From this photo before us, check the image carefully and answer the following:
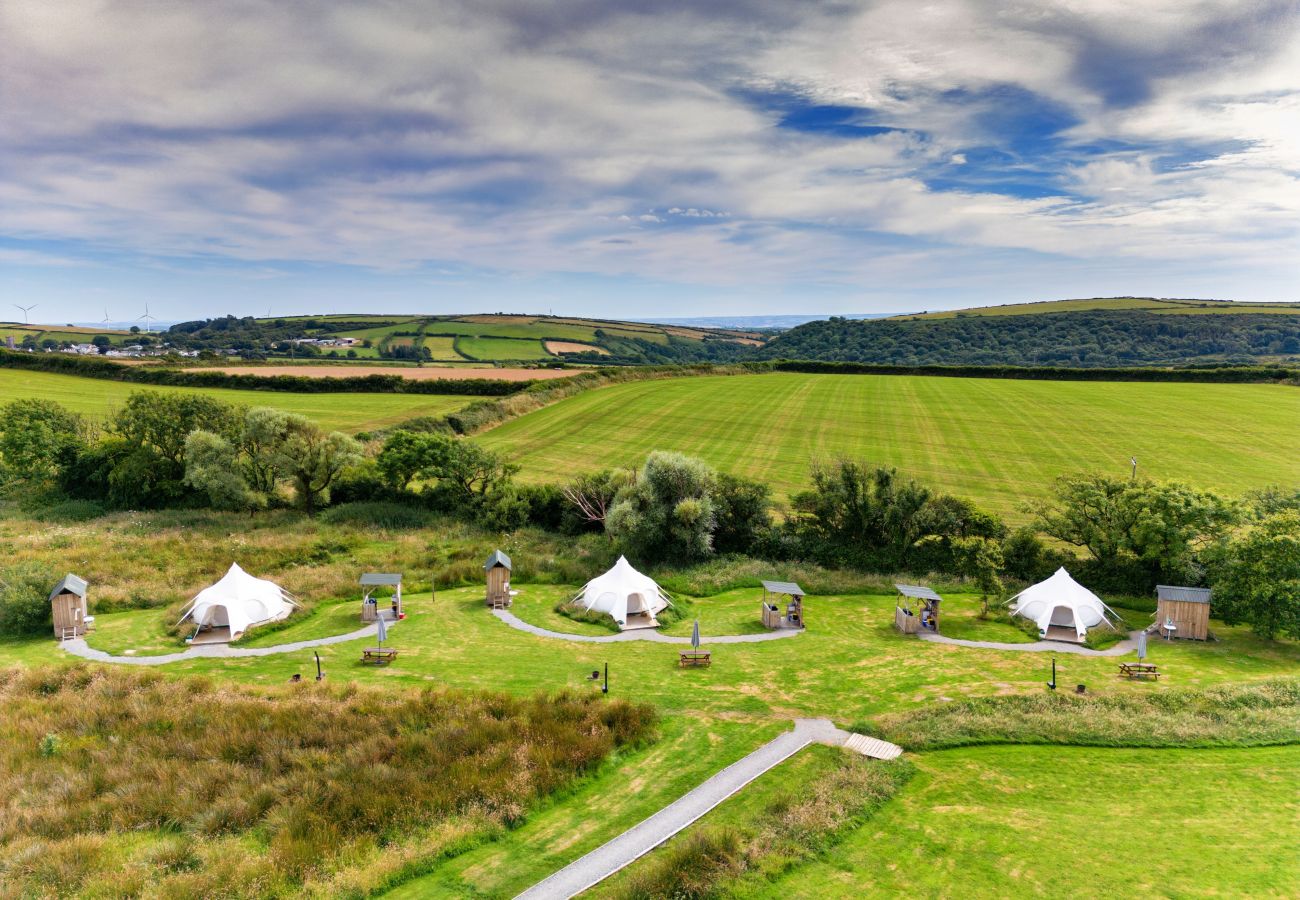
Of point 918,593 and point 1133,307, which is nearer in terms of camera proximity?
point 918,593

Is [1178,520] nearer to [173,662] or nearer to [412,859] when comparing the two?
[412,859]

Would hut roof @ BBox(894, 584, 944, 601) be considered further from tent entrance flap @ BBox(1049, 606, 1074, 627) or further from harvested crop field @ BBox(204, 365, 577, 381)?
harvested crop field @ BBox(204, 365, 577, 381)

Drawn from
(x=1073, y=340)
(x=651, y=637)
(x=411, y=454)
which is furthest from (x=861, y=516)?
(x=1073, y=340)

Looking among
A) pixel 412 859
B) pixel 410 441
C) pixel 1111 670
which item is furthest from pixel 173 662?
pixel 1111 670

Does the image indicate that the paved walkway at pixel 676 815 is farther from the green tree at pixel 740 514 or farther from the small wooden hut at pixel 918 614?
the green tree at pixel 740 514

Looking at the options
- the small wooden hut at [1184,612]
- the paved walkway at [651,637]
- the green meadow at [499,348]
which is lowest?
the paved walkway at [651,637]

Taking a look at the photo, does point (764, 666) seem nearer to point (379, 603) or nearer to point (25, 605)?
point (379, 603)

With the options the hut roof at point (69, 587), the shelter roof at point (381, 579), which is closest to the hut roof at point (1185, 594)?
the shelter roof at point (381, 579)
